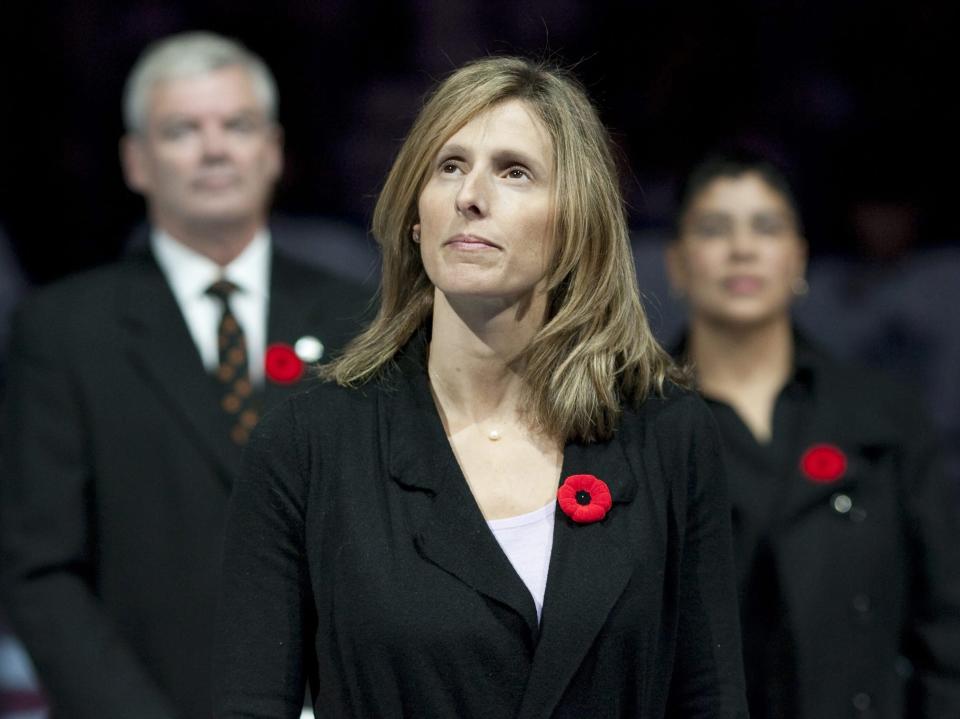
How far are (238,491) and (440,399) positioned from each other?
36cm

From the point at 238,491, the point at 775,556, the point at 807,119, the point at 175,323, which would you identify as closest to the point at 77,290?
the point at 175,323

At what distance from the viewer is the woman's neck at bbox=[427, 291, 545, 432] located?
2600 mm

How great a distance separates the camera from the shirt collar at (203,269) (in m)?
3.70

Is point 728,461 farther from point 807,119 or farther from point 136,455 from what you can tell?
point 807,119

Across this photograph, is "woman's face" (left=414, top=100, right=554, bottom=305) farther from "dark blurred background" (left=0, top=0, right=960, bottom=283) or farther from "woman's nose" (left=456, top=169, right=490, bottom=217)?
"dark blurred background" (left=0, top=0, right=960, bottom=283)

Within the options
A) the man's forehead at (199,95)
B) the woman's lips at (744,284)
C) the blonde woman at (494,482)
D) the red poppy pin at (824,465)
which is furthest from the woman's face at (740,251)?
the blonde woman at (494,482)

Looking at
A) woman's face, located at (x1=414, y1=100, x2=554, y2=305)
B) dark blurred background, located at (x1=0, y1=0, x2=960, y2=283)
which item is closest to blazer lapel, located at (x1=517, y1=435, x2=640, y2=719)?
woman's face, located at (x1=414, y1=100, x2=554, y2=305)

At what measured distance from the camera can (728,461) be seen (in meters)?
3.76

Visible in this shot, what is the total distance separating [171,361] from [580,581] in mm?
1421

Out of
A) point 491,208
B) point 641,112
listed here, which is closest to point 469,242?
point 491,208

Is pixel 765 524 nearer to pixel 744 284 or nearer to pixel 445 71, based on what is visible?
pixel 744 284

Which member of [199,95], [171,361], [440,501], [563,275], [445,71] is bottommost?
[440,501]

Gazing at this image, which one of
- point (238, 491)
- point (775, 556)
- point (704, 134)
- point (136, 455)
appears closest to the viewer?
point (238, 491)

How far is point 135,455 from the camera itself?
136 inches
